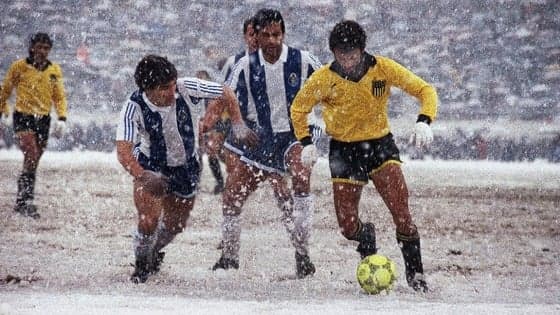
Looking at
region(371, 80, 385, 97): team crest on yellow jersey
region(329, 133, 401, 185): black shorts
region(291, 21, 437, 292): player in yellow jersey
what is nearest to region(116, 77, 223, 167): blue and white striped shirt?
region(291, 21, 437, 292): player in yellow jersey

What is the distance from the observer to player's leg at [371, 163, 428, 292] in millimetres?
5375

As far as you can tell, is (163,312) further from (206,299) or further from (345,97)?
(345,97)

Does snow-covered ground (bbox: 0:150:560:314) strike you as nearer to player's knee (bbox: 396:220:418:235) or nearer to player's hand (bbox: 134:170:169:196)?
player's knee (bbox: 396:220:418:235)

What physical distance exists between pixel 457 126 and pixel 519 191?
5962 mm

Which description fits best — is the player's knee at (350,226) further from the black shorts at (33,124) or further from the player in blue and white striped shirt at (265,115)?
the black shorts at (33,124)

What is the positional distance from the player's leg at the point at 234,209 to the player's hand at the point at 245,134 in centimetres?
23

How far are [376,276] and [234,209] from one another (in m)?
1.32

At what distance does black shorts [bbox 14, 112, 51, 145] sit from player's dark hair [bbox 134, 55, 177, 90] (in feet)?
11.5

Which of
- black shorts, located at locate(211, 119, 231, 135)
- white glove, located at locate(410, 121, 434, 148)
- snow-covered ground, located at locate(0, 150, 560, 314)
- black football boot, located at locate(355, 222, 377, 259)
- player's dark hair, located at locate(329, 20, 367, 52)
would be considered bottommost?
snow-covered ground, located at locate(0, 150, 560, 314)

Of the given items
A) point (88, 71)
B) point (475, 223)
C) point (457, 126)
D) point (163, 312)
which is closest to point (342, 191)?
point (163, 312)

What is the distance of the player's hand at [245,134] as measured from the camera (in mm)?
6016

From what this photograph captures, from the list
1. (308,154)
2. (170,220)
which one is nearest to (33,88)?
(170,220)

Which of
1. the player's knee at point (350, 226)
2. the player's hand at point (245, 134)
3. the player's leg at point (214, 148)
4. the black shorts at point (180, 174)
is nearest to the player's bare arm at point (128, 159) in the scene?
the black shorts at point (180, 174)

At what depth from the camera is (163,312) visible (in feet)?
14.8
